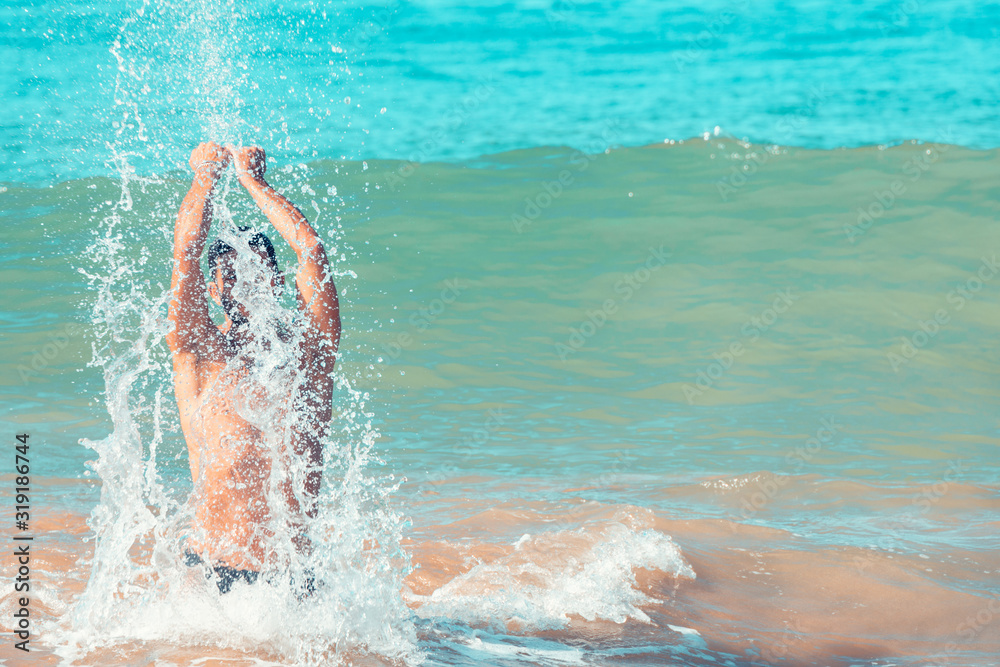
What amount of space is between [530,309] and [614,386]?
7.84ft

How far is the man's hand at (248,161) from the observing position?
11.3 ft

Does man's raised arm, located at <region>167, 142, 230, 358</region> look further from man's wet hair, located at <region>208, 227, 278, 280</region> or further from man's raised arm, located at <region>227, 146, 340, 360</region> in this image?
man's raised arm, located at <region>227, 146, 340, 360</region>

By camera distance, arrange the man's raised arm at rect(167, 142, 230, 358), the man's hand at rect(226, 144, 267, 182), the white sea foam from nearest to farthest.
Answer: the man's raised arm at rect(167, 142, 230, 358)
the man's hand at rect(226, 144, 267, 182)
the white sea foam

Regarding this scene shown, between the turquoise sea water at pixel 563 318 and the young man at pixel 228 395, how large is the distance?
0.21 m

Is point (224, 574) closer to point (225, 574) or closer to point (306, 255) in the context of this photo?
point (225, 574)

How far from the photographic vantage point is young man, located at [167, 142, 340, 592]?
10.7ft

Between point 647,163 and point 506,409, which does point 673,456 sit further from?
point 647,163

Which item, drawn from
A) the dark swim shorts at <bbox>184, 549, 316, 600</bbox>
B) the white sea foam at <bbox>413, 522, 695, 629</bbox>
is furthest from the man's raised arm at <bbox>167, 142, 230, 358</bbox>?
the white sea foam at <bbox>413, 522, 695, 629</bbox>

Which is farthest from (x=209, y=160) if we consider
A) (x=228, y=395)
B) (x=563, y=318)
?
(x=563, y=318)

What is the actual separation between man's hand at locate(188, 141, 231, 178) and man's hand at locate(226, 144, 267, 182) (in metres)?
0.07

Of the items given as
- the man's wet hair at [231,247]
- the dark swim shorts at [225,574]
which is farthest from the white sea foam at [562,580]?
the man's wet hair at [231,247]

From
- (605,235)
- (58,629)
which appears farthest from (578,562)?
(605,235)

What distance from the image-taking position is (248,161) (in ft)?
11.3

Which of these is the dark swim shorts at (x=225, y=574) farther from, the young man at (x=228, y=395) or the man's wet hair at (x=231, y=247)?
the man's wet hair at (x=231, y=247)
